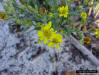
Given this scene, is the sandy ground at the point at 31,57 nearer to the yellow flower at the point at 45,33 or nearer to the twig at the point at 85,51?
the twig at the point at 85,51

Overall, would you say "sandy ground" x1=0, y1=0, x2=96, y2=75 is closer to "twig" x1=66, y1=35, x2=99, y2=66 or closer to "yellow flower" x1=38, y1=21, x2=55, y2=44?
"twig" x1=66, y1=35, x2=99, y2=66

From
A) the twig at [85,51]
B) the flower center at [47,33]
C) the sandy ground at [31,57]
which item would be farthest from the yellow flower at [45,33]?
the twig at [85,51]

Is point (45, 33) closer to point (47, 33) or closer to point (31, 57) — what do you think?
point (47, 33)

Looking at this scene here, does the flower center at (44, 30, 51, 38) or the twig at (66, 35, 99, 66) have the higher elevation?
the flower center at (44, 30, 51, 38)

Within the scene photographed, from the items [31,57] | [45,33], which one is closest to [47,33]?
[45,33]

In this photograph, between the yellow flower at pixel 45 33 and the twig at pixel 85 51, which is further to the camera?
the twig at pixel 85 51

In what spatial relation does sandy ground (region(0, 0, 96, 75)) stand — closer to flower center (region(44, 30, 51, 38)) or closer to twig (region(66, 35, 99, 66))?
twig (region(66, 35, 99, 66))

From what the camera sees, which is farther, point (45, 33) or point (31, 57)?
point (31, 57)

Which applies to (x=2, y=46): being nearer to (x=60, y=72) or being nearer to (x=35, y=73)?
(x=35, y=73)

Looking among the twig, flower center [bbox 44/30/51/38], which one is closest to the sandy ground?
the twig

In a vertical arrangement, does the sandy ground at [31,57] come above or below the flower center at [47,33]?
below

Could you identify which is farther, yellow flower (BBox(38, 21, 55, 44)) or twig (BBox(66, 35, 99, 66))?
twig (BBox(66, 35, 99, 66))

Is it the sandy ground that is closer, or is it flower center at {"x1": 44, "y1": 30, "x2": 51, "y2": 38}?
flower center at {"x1": 44, "y1": 30, "x2": 51, "y2": 38}

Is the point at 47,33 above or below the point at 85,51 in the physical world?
above
